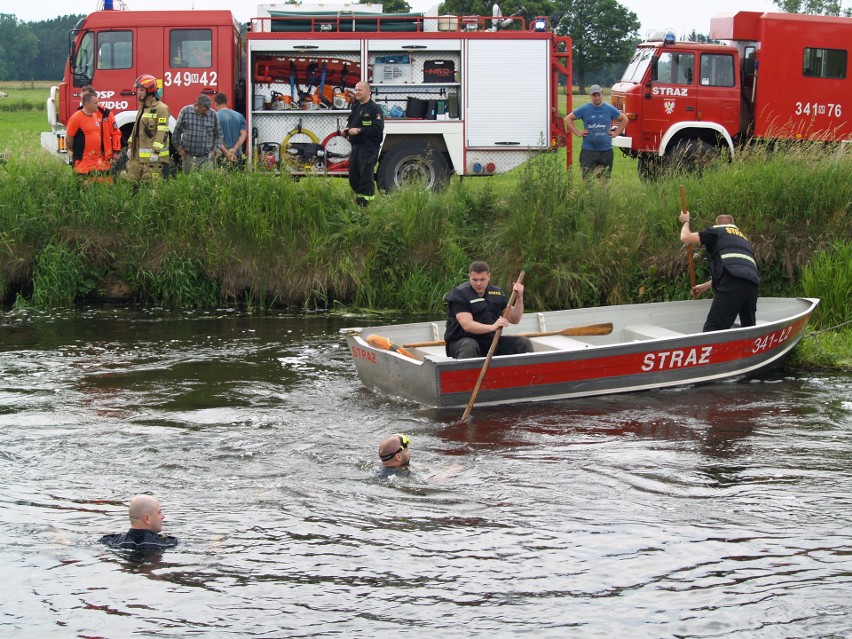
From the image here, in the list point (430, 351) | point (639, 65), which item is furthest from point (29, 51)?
point (430, 351)

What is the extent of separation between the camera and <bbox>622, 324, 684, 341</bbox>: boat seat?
44.3ft

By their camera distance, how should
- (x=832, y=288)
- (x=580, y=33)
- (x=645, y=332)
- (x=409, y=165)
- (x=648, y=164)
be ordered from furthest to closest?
(x=580, y=33), (x=648, y=164), (x=409, y=165), (x=832, y=288), (x=645, y=332)

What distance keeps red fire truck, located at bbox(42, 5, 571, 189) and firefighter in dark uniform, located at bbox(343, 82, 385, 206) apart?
2.18m

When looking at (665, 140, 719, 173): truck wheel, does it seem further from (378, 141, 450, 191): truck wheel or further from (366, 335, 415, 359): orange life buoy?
(366, 335, 415, 359): orange life buoy

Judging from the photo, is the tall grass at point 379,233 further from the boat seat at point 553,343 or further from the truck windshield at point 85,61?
the truck windshield at point 85,61

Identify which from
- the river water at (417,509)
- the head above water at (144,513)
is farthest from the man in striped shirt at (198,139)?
the head above water at (144,513)

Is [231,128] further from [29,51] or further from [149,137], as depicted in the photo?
[29,51]

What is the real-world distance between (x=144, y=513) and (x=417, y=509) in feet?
6.76

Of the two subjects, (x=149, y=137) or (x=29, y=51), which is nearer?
(x=149, y=137)

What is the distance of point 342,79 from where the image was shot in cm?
1970

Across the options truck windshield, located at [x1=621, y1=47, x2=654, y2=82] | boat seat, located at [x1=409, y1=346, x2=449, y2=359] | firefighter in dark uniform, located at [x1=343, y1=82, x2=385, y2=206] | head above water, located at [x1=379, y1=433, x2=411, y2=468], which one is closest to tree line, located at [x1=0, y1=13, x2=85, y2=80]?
truck windshield, located at [x1=621, y1=47, x2=654, y2=82]

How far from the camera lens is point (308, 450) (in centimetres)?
1016

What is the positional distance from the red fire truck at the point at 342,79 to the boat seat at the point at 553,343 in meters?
6.49

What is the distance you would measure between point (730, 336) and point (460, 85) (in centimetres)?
859
